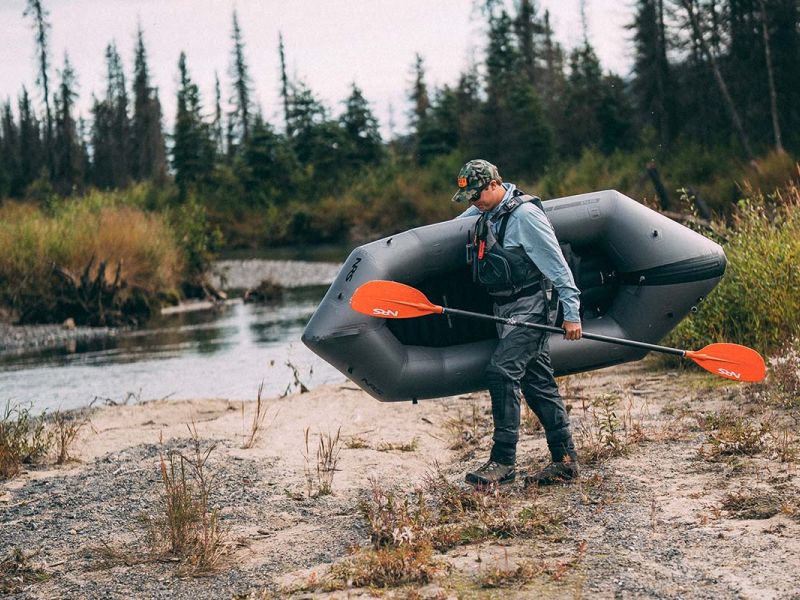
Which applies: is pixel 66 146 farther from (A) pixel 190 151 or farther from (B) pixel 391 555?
(B) pixel 391 555

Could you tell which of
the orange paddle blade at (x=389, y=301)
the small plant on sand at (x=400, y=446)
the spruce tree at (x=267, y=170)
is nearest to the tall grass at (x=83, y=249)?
the small plant on sand at (x=400, y=446)

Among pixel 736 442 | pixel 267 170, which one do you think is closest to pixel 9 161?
pixel 267 170

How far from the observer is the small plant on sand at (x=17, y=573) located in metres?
4.02

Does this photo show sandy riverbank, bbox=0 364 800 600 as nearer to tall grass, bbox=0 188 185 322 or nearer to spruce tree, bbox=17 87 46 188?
tall grass, bbox=0 188 185 322

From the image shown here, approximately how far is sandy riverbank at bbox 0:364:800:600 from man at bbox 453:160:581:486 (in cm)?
17

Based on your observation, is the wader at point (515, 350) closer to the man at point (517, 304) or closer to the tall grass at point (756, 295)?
the man at point (517, 304)

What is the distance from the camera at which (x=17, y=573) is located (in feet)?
13.6

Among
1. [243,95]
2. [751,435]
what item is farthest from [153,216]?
[243,95]

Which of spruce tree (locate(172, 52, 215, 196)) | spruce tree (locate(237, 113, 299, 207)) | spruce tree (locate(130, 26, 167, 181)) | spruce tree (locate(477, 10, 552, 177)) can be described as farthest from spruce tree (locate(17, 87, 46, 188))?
spruce tree (locate(477, 10, 552, 177))

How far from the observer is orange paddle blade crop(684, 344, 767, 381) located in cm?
541

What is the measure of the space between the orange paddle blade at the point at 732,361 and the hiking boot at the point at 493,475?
129cm

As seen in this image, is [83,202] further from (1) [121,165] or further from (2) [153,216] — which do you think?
(1) [121,165]

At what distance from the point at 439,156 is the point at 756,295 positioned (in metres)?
26.5

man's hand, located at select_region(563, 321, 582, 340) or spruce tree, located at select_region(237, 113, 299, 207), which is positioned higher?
spruce tree, located at select_region(237, 113, 299, 207)
